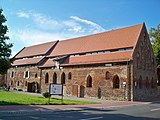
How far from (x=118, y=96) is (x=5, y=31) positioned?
19.9 meters

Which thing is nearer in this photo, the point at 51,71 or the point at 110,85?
the point at 110,85

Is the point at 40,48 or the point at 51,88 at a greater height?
the point at 40,48

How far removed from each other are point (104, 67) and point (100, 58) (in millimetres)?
2139

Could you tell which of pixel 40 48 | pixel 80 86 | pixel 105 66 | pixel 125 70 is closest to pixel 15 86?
pixel 40 48

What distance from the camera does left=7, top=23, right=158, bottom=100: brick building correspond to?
33.2m

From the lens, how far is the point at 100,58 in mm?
36938

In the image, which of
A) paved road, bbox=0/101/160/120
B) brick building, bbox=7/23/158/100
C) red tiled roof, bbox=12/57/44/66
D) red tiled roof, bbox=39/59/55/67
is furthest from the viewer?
red tiled roof, bbox=12/57/44/66

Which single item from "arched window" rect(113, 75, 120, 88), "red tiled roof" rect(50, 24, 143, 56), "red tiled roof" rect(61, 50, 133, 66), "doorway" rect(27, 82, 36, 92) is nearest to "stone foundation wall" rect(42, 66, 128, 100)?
"arched window" rect(113, 75, 120, 88)

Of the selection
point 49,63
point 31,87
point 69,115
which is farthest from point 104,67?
point 31,87

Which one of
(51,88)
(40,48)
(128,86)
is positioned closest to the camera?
(51,88)

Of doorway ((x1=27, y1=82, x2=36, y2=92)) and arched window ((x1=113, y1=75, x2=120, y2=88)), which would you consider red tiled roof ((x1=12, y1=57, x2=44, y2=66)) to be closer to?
doorway ((x1=27, y1=82, x2=36, y2=92))

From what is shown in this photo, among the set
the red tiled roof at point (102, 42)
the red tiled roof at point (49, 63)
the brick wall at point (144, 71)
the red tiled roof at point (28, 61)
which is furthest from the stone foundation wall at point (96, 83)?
the red tiled roof at point (28, 61)

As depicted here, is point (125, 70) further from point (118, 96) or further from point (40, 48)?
point (40, 48)

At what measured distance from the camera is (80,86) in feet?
129
